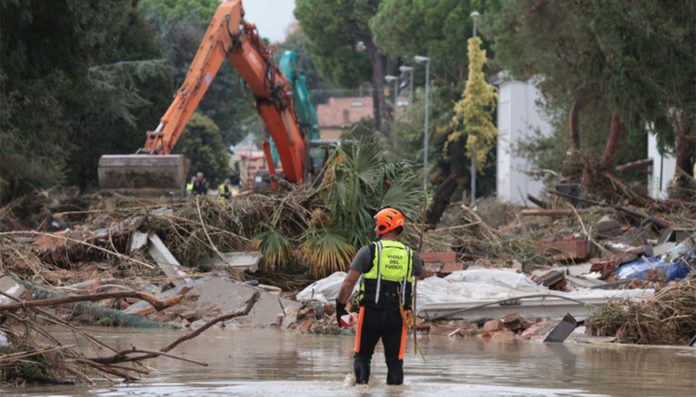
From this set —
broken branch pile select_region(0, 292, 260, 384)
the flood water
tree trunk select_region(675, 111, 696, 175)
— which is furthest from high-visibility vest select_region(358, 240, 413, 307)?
tree trunk select_region(675, 111, 696, 175)

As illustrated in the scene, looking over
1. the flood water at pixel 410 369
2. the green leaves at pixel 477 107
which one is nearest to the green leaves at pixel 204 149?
the green leaves at pixel 477 107

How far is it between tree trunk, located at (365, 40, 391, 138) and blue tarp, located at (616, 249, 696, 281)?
71398 mm

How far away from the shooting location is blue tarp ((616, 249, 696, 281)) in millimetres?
22297

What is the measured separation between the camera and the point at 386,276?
1197cm

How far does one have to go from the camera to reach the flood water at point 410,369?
478 inches

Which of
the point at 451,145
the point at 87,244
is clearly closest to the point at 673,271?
the point at 87,244

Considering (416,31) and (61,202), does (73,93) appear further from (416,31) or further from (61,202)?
(416,31)

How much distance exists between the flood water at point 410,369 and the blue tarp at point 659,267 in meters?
4.71

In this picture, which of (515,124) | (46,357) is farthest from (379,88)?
(46,357)

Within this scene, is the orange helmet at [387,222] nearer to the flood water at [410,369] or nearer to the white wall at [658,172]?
the flood water at [410,369]

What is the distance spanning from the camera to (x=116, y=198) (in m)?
25.2

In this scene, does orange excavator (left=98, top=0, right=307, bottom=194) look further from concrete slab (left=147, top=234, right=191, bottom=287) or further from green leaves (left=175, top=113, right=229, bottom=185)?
green leaves (left=175, top=113, right=229, bottom=185)

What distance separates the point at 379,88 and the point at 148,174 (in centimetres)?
7039

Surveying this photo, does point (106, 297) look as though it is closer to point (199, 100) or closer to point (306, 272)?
point (306, 272)
